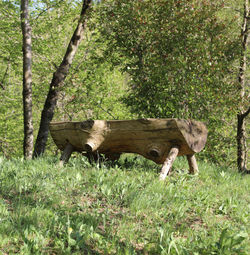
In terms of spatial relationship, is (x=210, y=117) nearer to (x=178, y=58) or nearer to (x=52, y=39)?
(x=178, y=58)

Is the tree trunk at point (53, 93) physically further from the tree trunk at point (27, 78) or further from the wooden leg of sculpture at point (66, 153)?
the wooden leg of sculpture at point (66, 153)

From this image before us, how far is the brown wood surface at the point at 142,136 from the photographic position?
504 cm

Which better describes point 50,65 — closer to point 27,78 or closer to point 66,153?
point 27,78

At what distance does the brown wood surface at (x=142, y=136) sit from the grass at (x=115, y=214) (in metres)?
0.47

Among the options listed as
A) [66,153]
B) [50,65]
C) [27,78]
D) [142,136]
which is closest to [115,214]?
[142,136]

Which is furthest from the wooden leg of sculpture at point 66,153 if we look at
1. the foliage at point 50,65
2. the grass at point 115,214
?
the foliage at point 50,65

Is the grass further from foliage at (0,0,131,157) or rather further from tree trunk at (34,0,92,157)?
foliage at (0,0,131,157)

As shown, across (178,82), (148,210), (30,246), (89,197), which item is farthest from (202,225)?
(178,82)

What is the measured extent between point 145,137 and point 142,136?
0.18 ft

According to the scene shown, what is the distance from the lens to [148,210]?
3676 mm

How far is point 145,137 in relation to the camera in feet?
17.1

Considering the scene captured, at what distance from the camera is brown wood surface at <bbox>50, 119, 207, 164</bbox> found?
16.5ft

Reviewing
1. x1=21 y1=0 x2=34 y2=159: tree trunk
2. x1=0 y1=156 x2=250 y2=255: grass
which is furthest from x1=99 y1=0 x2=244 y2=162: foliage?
x1=0 y1=156 x2=250 y2=255: grass

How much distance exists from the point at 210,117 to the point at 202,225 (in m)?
5.45
